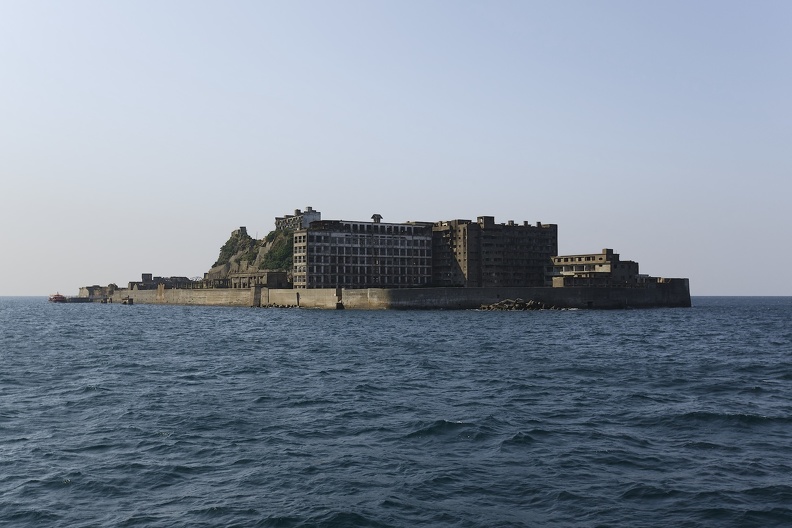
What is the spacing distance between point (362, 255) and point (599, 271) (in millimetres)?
57187

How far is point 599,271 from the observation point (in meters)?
174

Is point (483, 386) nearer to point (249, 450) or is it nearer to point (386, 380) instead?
point (386, 380)

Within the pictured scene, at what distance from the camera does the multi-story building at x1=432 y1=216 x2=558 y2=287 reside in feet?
625

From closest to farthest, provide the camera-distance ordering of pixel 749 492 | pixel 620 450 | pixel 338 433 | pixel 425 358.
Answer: pixel 749 492 < pixel 620 450 < pixel 338 433 < pixel 425 358

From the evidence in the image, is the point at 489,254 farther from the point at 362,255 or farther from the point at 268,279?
the point at 268,279

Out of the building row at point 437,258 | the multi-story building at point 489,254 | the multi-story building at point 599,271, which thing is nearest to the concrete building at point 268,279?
the building row at point 437,258

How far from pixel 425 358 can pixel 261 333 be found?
34.9 meters

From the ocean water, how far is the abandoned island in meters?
98.2

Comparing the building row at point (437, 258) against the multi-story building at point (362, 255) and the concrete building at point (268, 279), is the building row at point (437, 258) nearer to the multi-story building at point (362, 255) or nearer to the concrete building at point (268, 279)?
the multi-story building at point (362, 255)

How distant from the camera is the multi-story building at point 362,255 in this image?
175250 mm

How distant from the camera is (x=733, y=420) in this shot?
28.1 m

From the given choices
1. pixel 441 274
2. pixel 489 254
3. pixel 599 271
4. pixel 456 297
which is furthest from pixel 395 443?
pixel 441 274

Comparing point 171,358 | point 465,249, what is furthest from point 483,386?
point 465,249

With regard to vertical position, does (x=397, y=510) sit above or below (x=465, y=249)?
below
